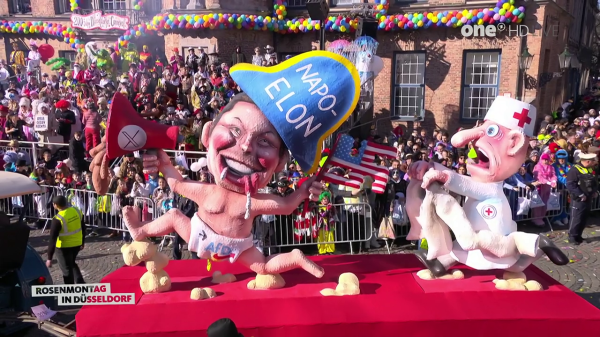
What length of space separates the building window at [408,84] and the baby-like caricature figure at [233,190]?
514 inches

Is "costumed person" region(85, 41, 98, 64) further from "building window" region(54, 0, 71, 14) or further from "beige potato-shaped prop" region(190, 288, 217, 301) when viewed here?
"beige potato-shaped prop" region(190, 288, 217, 301)

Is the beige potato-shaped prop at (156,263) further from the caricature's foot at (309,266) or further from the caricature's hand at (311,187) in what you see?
the caricature's hand at (311,187)

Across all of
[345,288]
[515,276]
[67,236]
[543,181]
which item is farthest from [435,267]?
[543,181]

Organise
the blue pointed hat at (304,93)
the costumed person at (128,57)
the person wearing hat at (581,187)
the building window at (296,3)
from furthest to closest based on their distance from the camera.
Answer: the building window at (296,3) < the costumed person at (128,57) < the person wearing hat at (581,187) < the blue pointed hat at (304,93)

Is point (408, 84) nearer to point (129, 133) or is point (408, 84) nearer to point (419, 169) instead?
point (419, 169)

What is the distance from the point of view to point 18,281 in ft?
17.9

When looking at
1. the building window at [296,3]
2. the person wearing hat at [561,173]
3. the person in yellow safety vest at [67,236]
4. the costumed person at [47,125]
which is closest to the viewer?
the person in yellow safety vest at [67,236]

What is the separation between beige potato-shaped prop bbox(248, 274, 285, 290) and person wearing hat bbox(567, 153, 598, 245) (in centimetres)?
620

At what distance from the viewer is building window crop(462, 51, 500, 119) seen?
1580cm

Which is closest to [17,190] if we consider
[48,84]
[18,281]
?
[18,281]

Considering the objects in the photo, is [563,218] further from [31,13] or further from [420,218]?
[31,13]

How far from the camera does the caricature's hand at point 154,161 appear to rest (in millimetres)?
4680

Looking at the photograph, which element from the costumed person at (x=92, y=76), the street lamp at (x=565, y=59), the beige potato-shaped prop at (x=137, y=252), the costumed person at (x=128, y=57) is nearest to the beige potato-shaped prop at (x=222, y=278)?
the beige potato-shaped prop at (x=137, y=252)

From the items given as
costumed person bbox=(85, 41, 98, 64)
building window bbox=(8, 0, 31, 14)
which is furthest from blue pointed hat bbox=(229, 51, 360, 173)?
building window bbox=(8, 0, 31, 14)
